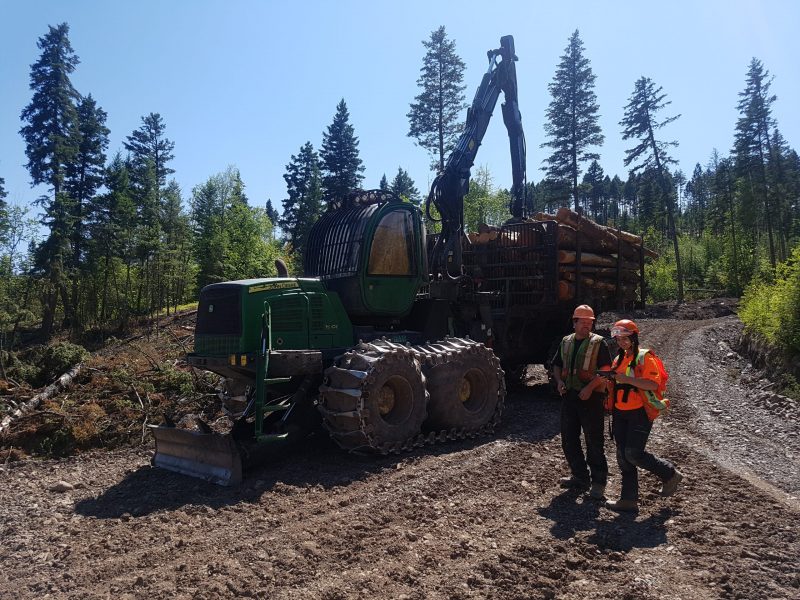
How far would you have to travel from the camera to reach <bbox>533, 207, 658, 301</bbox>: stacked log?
399 inches

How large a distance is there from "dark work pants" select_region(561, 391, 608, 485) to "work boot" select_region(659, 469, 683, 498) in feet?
1.65

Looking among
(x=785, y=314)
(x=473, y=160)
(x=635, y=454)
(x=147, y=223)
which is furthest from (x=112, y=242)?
(x=635, y=454)

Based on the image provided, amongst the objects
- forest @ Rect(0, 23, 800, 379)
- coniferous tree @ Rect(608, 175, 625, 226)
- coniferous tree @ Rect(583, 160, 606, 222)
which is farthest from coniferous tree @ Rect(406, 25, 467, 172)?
coniferous tree @ Rect(608, 175, 625, 226)

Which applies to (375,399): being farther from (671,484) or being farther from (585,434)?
(671,484)

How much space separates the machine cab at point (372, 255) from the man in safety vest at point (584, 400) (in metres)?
2.97

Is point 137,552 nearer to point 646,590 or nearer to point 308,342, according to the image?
point 308,342

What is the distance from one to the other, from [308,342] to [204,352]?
1264mm

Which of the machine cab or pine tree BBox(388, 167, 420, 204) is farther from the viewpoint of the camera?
pine tree BBox(388, 167, 420, 204)

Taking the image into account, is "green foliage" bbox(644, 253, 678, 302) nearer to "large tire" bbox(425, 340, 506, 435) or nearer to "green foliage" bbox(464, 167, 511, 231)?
"green foliage" bbox(464, 167, 511, 231)

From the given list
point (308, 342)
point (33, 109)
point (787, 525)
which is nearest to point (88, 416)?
point (308, 342)

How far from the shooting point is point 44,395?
10688 mm

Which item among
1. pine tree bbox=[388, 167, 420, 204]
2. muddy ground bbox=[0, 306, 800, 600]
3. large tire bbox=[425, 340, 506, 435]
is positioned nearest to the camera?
muddy ground bbox=[0, 306, 800, 600]

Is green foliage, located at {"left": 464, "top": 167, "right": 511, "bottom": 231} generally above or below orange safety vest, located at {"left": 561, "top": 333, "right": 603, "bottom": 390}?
above

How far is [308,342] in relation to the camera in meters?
7.33
